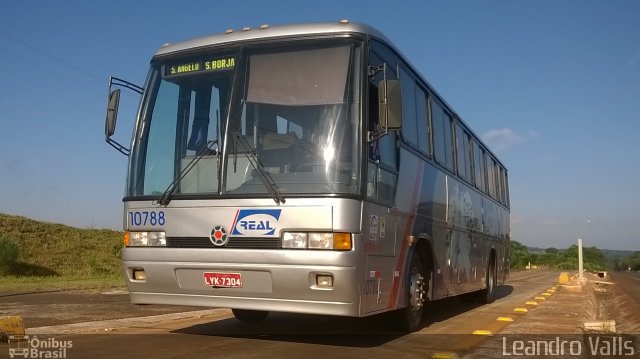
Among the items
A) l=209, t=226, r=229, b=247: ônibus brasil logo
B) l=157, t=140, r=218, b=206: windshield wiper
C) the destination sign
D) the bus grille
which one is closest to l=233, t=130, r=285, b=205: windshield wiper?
l=157, t=140, r=218, b=206: windshield wiper

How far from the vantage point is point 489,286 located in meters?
14.0

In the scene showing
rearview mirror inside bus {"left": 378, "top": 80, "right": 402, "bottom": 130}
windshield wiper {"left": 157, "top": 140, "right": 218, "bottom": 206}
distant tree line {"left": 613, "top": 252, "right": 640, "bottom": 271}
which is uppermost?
rearview mirror inside bus {"left": 378, "top": 80, "right": 402, "bottom": 130}

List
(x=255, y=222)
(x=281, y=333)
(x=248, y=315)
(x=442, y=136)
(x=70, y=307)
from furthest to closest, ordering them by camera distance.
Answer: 1. (x=70, y=307)
2. (x=442, y=136)
3. (x=248, y=315)
4. (x=281, y=333)
5. (x=255, y=222)

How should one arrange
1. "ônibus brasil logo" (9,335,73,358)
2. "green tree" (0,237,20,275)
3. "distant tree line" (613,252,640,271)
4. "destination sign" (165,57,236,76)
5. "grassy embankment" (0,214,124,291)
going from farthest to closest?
"distant tree line" (613,252,640,271), "grassy embankment" (0,214,124,291), "green tree" (0,237,20,275), "destination sign" (165,57,236,76), "ônibus brasil logo" (9,335,73,358)

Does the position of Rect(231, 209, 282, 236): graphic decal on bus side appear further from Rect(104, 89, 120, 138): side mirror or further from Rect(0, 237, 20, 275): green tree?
Rect(0, 237, 20, 275): green tree

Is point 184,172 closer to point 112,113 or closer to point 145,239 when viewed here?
point 145,239

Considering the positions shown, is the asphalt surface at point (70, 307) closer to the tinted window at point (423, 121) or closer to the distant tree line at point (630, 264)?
the tinted window at point (423, 121)

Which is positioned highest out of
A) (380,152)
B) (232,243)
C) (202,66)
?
(202,66)

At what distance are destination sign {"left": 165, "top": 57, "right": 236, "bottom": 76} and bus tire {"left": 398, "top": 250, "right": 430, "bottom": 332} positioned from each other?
3.30 metres

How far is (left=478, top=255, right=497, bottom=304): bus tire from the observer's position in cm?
1384

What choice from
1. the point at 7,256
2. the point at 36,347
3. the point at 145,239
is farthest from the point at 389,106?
the point at 7,256

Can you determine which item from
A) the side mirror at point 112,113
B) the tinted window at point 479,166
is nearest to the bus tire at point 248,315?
the side mirror at point 112,113

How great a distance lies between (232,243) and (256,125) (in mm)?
1251

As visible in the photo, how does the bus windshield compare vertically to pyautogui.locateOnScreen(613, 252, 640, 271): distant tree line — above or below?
above
